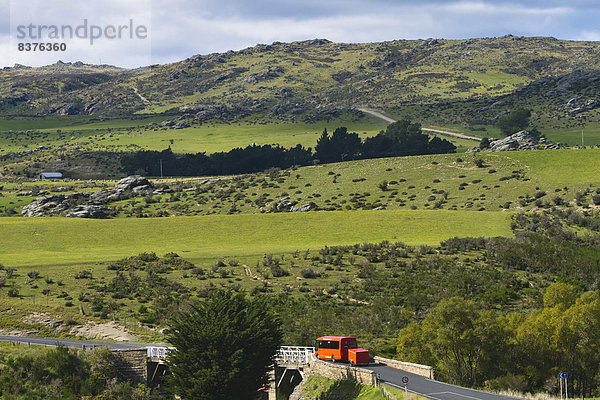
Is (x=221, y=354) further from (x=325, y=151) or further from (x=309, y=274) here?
(x=325, y=151)

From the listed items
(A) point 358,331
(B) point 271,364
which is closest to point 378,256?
(A) point 358,331

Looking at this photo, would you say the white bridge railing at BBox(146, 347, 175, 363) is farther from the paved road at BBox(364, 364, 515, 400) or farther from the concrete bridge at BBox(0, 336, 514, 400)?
the paved road at BBox(364, 364, 515, 400)

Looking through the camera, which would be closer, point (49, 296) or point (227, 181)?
point (49, 296)

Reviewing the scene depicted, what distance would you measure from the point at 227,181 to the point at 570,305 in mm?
110938

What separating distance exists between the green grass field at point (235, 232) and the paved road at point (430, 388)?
42.8m

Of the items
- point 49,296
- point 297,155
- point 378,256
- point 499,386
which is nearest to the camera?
point 499,386

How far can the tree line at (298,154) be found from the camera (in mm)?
167500

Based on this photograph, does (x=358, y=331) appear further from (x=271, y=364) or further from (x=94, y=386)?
(x=94, y=386)

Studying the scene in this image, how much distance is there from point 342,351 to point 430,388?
806 centimetres

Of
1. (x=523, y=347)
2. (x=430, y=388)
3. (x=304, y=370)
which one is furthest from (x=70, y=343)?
(x=523, y=347)

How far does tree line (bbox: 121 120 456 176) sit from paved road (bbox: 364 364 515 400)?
127481 millimetres

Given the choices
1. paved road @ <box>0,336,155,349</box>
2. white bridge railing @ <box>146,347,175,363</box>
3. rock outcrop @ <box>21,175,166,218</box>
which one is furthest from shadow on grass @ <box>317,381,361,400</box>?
rock outcrop @ <box>21,175,166,218</box>

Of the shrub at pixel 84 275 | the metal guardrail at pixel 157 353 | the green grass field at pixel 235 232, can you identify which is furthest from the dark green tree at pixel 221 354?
the green grass field at pixel 235 232

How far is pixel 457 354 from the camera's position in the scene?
1538 inches
